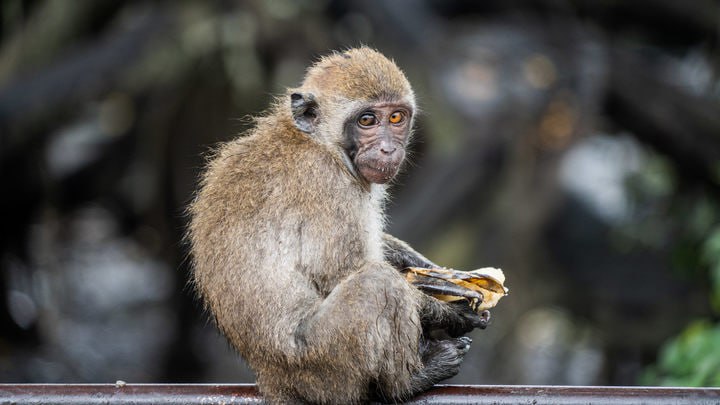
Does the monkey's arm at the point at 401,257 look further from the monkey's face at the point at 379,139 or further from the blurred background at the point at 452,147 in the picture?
the blurred background at the point at 452,147

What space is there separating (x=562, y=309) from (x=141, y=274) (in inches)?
222

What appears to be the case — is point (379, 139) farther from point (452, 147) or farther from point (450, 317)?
point (452, 147)

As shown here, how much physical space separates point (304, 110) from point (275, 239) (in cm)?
74

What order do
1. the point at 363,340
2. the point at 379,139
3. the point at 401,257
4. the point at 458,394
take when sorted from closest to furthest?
the point at 458,394
the point at 363,340
the point at 379,139
the point at 401,257

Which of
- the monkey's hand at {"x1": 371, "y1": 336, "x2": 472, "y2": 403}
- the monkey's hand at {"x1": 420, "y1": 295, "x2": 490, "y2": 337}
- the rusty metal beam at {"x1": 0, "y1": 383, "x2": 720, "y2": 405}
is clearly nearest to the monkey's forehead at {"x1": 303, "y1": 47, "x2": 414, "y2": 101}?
the monkey's hand at {"x1": 420, "y1": 295, "x2": 490, "y2": 337}

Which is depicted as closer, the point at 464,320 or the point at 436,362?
the point at 436,362

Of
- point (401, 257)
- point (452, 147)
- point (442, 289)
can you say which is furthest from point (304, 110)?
point (452, 147)

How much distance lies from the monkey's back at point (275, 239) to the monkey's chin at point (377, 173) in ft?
0.21

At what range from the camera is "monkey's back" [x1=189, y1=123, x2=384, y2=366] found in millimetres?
4125

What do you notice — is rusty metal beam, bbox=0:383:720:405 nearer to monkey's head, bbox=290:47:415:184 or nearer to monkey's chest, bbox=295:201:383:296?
monkey's chest, bbox=295:201:383:296

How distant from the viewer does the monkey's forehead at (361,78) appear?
4590 millimetres

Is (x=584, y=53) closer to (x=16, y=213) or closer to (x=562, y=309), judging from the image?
(x=562, y=309)

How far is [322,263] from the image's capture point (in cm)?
423

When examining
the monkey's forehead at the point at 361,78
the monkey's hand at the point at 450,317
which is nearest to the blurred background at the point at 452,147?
the monkey's forehead at the point at 361,78
